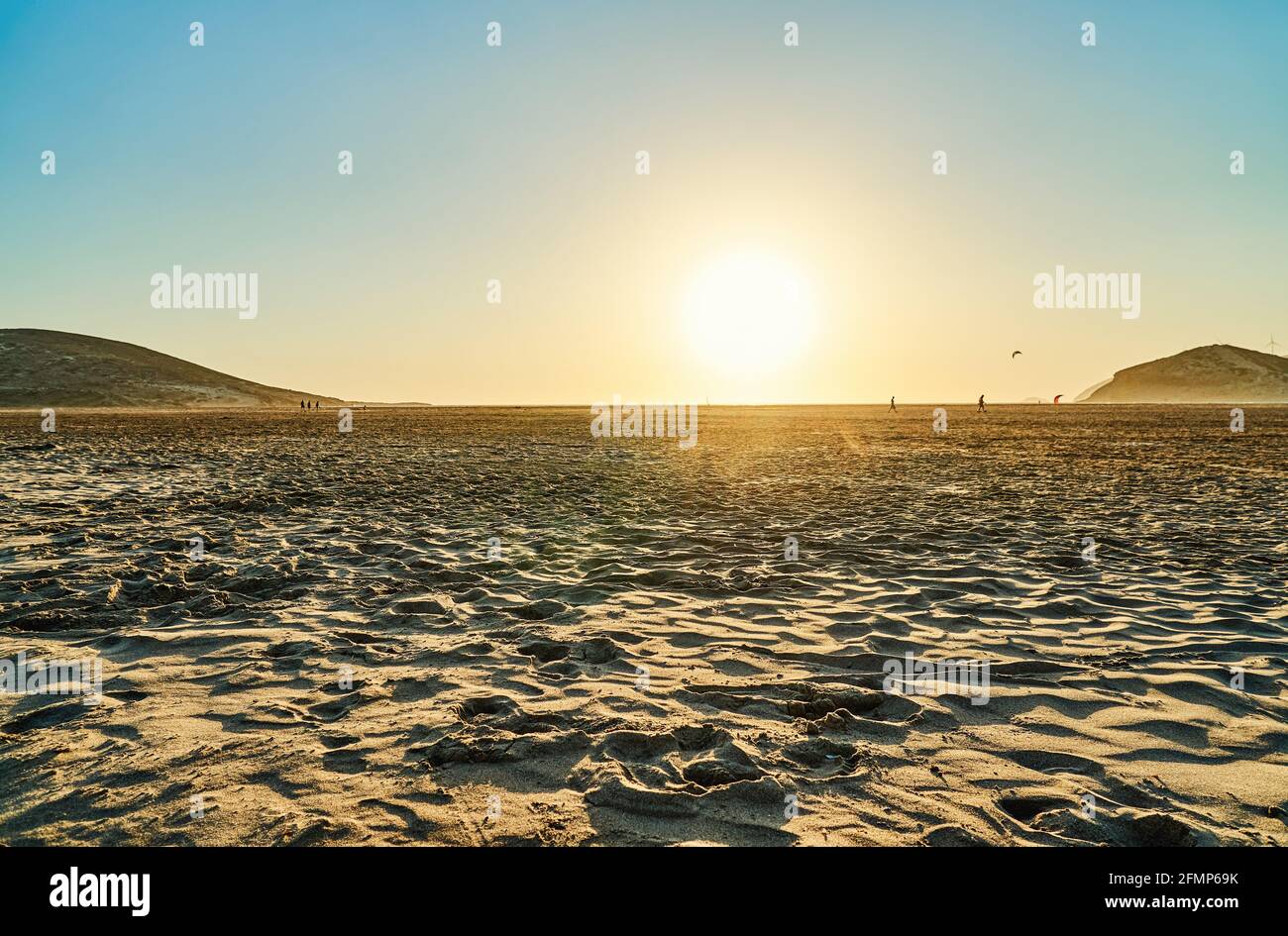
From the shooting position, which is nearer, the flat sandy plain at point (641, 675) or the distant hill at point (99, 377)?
the flat sandy plain at point (641, 675)

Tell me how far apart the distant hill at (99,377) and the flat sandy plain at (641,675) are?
120032mm

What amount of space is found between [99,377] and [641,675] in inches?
6010

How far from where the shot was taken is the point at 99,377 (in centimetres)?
12150

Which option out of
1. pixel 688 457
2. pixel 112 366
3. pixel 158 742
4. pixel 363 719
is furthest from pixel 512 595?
pixel 112 366

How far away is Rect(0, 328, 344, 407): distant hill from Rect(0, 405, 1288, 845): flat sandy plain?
394 feet

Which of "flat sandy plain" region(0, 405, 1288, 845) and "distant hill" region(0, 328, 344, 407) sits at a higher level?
"distant hill" region(0, 328, 344, 407)

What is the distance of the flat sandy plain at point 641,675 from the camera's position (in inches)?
133

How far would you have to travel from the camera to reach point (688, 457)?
25.2 metres

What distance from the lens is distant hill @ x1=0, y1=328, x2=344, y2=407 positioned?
354ft

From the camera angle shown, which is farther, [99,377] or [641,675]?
[99,377]

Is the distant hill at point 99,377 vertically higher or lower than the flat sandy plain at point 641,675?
higher

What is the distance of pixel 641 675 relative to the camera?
5266 millimetres

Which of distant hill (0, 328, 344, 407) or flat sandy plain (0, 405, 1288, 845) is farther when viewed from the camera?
distant hill (0, 328, 344, 407)

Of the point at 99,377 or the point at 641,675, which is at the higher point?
the point at 99,377
